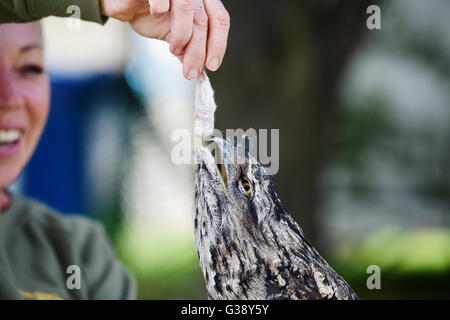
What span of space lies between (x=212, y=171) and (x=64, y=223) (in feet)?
3.96

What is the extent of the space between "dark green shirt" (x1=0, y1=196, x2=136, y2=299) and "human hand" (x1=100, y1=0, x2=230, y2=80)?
1.07 meters

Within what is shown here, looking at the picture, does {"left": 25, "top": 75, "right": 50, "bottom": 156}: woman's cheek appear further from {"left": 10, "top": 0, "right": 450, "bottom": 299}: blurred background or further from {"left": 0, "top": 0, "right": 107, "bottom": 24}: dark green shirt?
{"left": 10, "top": 0, "right": 450, "bottom": 299}: blurred background

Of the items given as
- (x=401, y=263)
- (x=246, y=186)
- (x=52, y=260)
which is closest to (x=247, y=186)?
(x=246, y=186)

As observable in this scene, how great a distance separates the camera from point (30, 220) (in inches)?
83.0

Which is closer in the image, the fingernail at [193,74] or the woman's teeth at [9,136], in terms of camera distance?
the fingernail at [193,74]

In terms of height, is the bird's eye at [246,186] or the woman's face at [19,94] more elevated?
the woman's face at [19,94]

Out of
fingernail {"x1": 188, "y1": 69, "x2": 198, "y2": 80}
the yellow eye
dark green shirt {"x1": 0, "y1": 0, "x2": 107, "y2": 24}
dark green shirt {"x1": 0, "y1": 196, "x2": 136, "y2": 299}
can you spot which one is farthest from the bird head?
dark green shirt {"x1": 0, "y1": 196, "x2": 136, "y2": 299}

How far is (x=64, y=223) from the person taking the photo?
2.22m

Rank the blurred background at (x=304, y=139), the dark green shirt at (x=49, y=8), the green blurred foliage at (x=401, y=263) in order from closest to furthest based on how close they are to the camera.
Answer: the dark green shirt at (x=49, y=8) < the blurred background at (x=304, y=139) < the green blurred foliage at (x=401, y=263)

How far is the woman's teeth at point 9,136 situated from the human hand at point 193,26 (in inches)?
38.0

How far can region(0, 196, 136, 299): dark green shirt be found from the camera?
1.92 m

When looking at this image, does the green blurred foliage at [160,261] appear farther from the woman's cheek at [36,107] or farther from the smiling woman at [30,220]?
the woman's cheek at [36,107]

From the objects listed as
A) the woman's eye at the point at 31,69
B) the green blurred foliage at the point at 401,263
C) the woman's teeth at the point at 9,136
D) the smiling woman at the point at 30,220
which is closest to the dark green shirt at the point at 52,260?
the smiling woman at the point at 30,220

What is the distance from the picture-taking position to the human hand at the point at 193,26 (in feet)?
3.80
